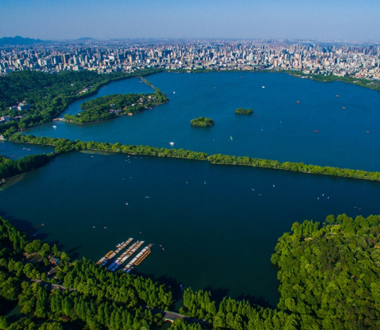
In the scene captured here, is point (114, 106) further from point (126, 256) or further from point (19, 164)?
point (126, 256)

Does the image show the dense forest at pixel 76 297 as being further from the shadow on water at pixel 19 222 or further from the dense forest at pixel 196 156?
the dense forest at pixel 196 156

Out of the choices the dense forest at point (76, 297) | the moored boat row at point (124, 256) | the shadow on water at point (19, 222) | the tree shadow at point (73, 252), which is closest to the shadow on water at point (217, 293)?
the dense forest at point (76, 297)

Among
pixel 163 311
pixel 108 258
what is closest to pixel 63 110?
pixel 108 258

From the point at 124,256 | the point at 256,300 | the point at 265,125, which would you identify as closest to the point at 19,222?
the point at 124,256

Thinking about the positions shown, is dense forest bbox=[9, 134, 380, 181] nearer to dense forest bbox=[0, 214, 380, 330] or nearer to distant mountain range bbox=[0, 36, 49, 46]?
dense forest bbox=[0, 214, 380, 330]

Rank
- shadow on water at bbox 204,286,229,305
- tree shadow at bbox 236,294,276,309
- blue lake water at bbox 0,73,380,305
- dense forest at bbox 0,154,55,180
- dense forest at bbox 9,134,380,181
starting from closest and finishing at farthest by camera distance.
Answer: tree shadow at bbox 236,294,276,309, shadow on water at bbox 204,286,229,305, blue lake water at bbox 0,73,380,305, dense forest at bbox 9,134,380,181, dense forest at bbox 0,154,55,180

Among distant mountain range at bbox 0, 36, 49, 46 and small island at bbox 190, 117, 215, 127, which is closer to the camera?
small island at bbox 190, 117, 215, 127

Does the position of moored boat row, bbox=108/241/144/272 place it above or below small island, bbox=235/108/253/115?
below

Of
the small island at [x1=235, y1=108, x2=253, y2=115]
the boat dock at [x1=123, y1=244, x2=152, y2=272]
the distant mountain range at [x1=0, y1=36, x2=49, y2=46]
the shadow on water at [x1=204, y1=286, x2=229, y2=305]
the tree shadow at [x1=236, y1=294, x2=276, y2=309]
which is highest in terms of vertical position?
the distant mountain range at [x1=0, y1=36, x2=49, y2=46]

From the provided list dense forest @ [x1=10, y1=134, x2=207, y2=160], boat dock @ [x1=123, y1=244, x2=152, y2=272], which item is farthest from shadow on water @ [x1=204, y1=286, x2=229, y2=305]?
dense forest @ [x1=10, y1=134, x2=207, y2=160]
